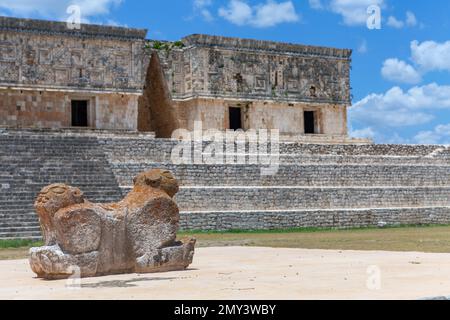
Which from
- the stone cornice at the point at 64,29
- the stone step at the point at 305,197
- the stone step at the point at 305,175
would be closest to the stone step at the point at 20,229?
the stone step at the point at 305,175

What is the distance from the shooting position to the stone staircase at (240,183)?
20797 millimetres

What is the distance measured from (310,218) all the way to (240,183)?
2.28 metres

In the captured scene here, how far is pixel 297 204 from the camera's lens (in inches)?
918

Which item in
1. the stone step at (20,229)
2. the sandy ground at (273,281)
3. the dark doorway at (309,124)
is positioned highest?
the dark doorway at (309,124)

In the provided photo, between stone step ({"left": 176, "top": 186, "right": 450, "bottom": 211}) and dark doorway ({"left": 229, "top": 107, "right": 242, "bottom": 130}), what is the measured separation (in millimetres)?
7555

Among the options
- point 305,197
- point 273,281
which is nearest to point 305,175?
point 305,197

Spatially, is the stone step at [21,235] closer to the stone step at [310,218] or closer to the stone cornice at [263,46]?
the stone step at [310,218]

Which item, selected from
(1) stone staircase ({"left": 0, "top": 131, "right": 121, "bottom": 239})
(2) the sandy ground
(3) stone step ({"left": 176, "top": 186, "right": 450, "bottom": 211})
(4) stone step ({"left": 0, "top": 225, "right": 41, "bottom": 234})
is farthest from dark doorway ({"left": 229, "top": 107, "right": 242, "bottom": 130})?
(2) the sandy ground

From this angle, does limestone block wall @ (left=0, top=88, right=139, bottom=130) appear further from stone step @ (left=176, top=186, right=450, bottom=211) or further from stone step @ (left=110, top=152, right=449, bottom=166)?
stone step @ (left=176, top=186, right=450, bottom=211)

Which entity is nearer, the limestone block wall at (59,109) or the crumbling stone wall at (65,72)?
the crumbling stone wall at (65,72)

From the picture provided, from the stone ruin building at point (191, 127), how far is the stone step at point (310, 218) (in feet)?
0.11

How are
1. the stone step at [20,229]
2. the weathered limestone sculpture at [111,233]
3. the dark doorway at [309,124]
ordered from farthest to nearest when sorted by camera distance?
the dark doorway at [309,124], the stone step at [20,229], the weathered limestone sculpture at [111,233]
